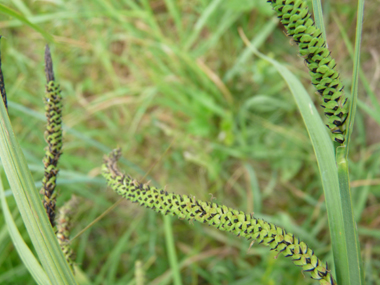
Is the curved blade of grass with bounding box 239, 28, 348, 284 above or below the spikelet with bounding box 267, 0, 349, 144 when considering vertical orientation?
below

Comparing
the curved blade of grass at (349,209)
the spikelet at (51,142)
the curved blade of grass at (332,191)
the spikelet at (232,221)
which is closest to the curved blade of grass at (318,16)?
the curved blade of grass at (349,209)

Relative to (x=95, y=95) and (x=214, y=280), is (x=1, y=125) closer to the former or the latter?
(x=214, y=280)

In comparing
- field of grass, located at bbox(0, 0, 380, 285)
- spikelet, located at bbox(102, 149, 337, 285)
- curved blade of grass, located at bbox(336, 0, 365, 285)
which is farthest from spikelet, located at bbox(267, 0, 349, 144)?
field of grass, located at bbox(0, 0, 380, 285)

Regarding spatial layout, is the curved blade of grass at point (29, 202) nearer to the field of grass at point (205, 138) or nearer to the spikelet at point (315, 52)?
the spikelet at point (315, 52)

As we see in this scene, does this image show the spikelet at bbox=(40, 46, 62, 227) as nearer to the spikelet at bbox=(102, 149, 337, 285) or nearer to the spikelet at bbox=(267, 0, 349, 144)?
the spikelet at bbox=(102, 149, 337, 285)

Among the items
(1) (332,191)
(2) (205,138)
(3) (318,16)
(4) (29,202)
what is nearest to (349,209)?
(1) (332,191)

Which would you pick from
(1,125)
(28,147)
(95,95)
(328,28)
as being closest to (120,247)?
(28,147)

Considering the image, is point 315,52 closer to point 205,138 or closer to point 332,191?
point 332,191

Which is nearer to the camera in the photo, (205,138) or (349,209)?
(349,209)
